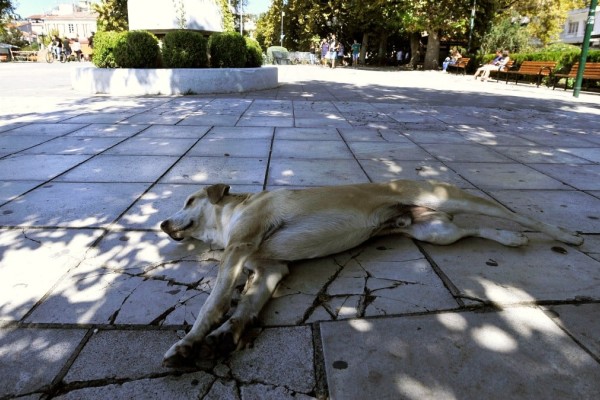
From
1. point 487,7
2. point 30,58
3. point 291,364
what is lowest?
point 291,364

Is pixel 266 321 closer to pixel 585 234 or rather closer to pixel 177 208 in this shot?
pixel 177 208

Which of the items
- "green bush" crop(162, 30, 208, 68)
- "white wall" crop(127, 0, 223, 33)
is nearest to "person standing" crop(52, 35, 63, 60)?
"white wall" crop(127, 0, 223, 33)

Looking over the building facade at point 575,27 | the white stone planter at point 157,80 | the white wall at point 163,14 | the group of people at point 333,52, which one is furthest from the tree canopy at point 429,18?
the building facade at point 575,27

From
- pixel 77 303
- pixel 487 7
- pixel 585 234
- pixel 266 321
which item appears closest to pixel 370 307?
pixel 266 321

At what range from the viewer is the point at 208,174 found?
16.9 ft

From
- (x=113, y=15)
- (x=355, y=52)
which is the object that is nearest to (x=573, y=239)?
(x=355, y=52)

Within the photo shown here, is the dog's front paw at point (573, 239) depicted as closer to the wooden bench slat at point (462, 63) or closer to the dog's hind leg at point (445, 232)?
the dog's hind leg at point (445, 232)

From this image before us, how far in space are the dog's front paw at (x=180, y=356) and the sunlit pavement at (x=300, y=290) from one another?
0.06 m

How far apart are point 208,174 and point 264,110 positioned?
17.2 ft

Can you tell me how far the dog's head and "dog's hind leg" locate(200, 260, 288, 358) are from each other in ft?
2.17

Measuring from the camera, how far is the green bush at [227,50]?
45.1 ft

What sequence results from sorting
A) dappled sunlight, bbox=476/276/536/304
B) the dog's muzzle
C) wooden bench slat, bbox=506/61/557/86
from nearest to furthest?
dappled sunlight, bbox=476/276/536/304 < the dog's muzzle < wooden bench slat, bbox=506/61/557/86

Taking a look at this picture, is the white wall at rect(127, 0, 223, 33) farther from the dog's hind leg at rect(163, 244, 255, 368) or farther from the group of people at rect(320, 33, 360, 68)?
the group of people at rect(320, 33, 360, 68)

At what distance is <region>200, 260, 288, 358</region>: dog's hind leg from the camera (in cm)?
210
